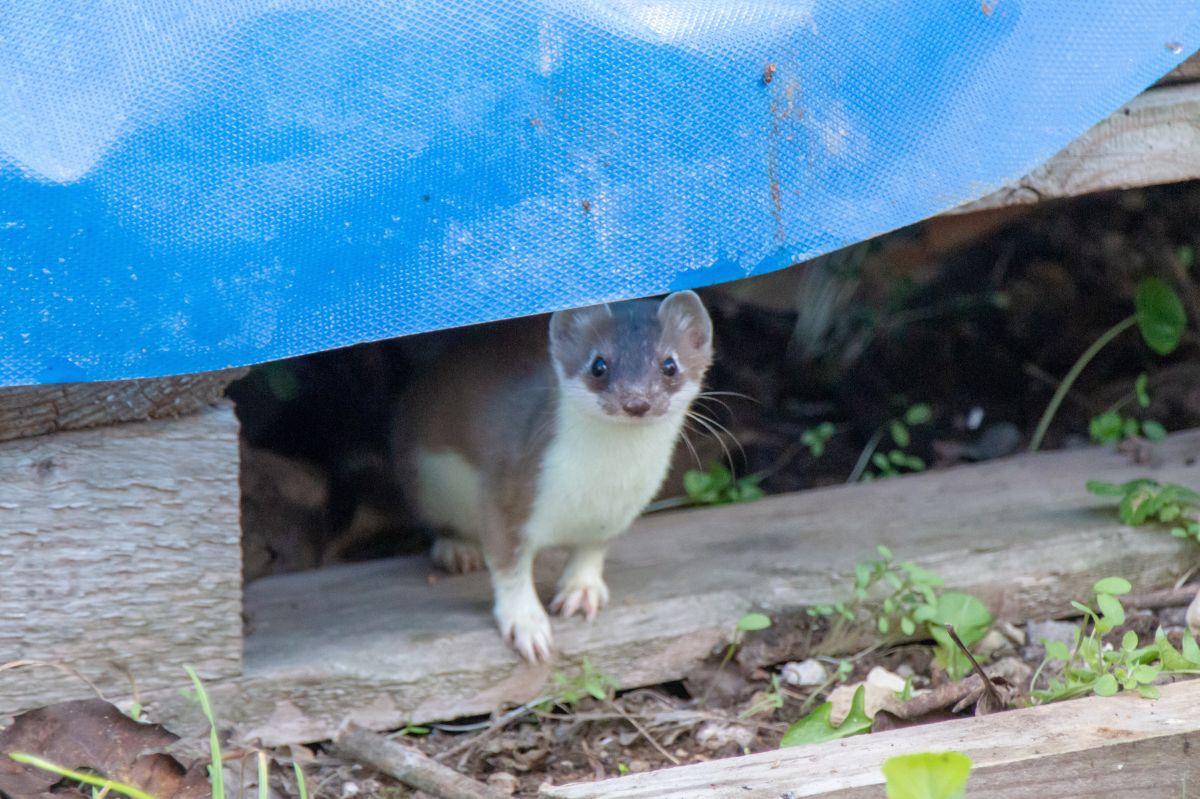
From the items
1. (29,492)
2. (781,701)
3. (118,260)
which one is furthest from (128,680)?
(781,701)

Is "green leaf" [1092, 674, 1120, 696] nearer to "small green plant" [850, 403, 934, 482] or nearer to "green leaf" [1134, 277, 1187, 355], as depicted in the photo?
"small green plant" [850, 403, 934, 482]

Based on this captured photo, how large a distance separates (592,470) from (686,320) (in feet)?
1.33

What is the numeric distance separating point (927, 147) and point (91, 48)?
1.44 meters

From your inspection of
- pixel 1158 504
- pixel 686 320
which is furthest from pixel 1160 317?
pixel 686 320

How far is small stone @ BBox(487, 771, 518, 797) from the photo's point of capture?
2.69 metres

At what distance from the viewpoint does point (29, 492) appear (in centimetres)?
243

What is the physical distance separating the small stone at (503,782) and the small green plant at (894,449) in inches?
73.3

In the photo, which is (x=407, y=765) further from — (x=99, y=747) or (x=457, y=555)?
(x=457, y=555)

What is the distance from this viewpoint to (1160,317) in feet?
13.7

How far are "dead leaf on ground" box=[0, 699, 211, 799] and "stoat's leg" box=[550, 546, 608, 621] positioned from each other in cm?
101

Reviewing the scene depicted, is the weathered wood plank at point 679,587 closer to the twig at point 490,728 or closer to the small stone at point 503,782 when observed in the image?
the twig at point 490,728

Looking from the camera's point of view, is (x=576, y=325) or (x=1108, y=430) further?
(x=1108, y=430)

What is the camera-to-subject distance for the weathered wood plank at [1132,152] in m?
2.96

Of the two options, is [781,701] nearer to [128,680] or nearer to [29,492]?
[128,680]
